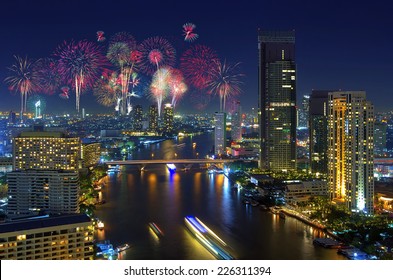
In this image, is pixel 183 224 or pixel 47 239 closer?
pixel 47 239

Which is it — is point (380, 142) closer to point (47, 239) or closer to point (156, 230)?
point (156, 230)

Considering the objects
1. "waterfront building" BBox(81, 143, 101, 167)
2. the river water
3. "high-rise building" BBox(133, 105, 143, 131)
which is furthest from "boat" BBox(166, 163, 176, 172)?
"high-rise building" BBox(133, 105, 143, 131)

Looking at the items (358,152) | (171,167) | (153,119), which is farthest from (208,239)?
(153,119)

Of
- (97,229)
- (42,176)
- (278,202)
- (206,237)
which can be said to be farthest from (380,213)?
(42,176)

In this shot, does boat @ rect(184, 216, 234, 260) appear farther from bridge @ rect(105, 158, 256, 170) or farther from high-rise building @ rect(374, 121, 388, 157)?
high-rise building @ rect(374, 121, 388, 157)

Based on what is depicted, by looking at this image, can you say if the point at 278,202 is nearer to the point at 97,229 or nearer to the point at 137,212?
the point at 137,212

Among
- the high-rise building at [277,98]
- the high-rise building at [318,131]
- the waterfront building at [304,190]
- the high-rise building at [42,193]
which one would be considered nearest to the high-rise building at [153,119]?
the high-rise building at [277,98]
